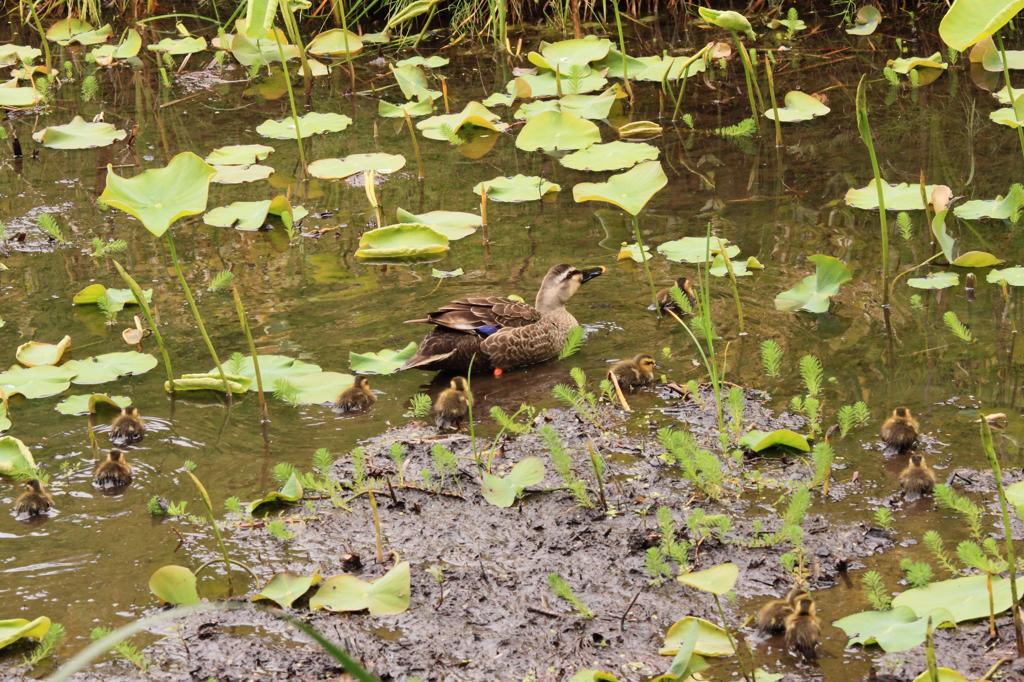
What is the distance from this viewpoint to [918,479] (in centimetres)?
497

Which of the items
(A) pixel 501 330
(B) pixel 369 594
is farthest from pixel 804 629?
(A) pixel 501 330

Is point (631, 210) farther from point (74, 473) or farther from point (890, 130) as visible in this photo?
point (890, 130)

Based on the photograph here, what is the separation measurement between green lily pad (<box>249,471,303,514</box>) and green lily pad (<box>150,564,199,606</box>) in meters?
0.69

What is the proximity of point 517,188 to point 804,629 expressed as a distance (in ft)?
16.8

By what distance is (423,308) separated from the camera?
23.8 feet

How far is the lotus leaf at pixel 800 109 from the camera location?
32.0 feet

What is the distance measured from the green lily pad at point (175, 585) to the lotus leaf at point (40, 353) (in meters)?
2.47

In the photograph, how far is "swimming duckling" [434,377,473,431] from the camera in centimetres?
597

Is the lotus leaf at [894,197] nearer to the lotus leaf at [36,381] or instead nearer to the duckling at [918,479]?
the duckling at [918,479]

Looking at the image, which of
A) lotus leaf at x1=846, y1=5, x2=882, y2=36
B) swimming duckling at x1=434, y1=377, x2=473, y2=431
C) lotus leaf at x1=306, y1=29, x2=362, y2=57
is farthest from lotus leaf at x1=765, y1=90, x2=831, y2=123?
swimming duckling at x1=434, y1=377, x2=473, y2=431

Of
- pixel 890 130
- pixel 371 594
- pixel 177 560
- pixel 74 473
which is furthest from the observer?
pixel 890 130

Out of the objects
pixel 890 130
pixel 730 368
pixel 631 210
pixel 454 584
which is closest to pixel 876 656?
pixel 454 584

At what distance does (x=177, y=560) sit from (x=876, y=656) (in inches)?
104

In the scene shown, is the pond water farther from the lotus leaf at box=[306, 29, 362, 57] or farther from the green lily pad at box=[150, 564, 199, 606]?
the lotus leaf at box=[306, 29, 362, 57]
